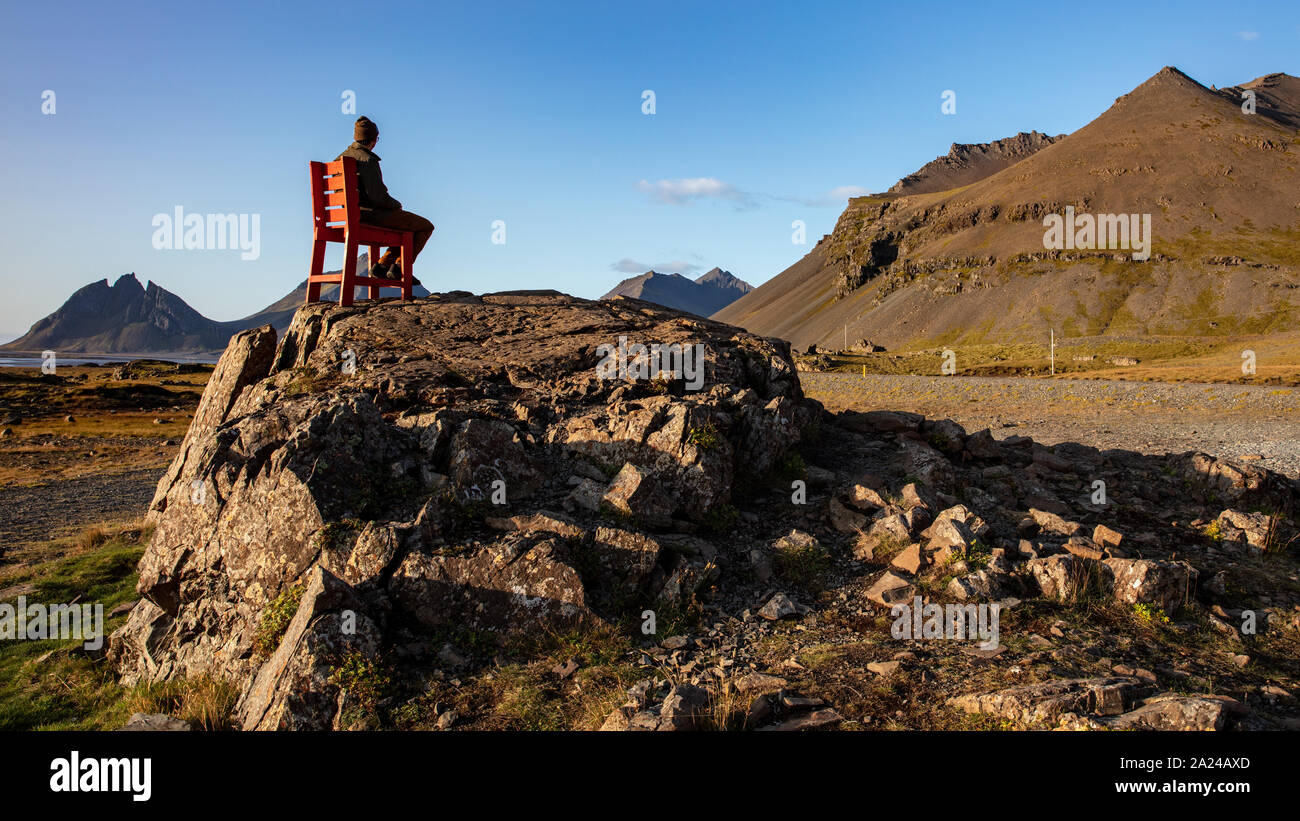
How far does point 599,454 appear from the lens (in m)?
10.8

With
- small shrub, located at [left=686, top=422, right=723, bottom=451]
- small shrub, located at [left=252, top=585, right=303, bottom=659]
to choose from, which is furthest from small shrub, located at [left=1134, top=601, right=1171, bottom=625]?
small shrub, located at [left=252, top=585, right=303, bottom=659]

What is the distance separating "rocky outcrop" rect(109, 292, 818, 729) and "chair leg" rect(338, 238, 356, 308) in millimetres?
442

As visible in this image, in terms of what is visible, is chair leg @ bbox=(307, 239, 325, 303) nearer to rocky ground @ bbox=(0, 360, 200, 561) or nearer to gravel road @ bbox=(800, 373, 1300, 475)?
rocky ground @ bbox=(0, 360, 200, 561)

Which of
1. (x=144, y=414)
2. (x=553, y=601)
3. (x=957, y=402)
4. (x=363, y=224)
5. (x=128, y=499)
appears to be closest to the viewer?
(x=553, y=601)

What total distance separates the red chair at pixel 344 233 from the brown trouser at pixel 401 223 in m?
0.12

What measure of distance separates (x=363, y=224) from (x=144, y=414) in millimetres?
68082

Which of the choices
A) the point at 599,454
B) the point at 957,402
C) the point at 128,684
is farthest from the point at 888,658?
the point at 957,402

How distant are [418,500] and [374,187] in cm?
683

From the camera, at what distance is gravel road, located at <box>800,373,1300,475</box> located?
24.7 metres

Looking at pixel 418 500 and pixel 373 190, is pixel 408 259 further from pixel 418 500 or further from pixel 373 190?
pixel 418 500

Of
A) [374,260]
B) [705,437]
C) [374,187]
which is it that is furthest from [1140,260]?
[374,187]

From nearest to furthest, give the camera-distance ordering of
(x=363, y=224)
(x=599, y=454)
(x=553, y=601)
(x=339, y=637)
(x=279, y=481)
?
(x=339, y=637)
(x=553, y=601)
(x=279, y=481)
(x=599, y=454)
(x=363, y=224)

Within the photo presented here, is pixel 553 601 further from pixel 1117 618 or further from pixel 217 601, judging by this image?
pixel 1117 618

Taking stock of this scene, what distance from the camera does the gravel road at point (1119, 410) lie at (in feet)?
81.0
